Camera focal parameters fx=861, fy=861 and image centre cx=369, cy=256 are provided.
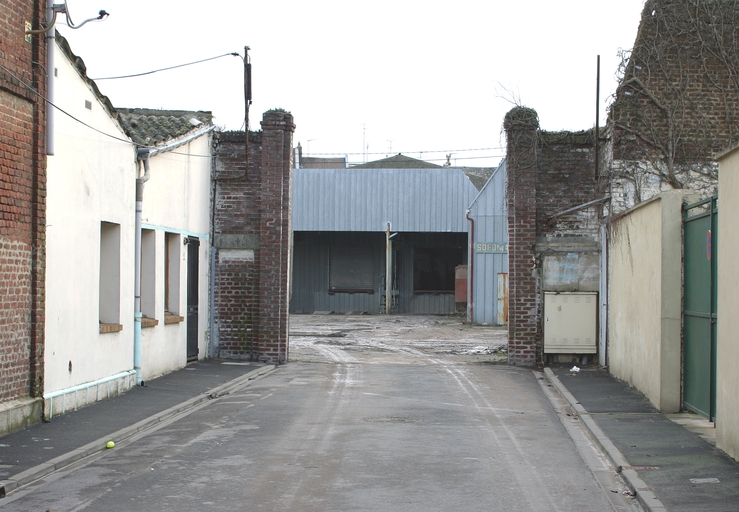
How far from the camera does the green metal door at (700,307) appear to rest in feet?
35.3

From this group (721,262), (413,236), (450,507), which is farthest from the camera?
(413,236)

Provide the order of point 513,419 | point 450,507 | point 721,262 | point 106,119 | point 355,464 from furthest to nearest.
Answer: point 106,119 < point 513,419 < point 721,262 < point 355,464 < point 450,507

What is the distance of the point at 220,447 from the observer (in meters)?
9.71

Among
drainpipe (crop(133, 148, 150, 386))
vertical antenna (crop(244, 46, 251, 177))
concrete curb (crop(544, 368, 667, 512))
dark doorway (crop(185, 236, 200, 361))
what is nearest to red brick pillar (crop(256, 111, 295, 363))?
vertical antenna (crop(244, 46, 251, 177))

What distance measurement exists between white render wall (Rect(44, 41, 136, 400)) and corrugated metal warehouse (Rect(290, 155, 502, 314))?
24.9 meters

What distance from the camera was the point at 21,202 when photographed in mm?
10828

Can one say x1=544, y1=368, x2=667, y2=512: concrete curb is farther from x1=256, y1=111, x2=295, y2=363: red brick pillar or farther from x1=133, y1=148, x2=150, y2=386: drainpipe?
x1=256, y1=111, x2=295, y2=363: red brick pillar

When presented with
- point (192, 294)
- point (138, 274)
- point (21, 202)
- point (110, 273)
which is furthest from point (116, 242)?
point (192, 294)

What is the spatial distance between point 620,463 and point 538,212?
1096 centimetres

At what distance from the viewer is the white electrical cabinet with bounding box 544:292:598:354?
61.3ft

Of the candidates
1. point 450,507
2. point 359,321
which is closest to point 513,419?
point 450,507

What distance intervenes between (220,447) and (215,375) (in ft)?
24.3

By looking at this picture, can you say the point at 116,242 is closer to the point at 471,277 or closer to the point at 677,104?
the point at 677,104

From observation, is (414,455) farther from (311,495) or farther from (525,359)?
(525,359)
